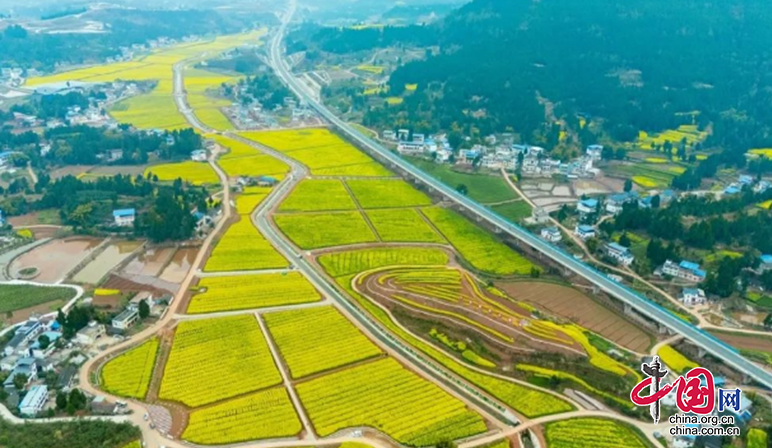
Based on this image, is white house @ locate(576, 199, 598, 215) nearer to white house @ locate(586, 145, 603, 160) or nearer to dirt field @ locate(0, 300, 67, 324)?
white house @ locate(586, 145, 603, 160)

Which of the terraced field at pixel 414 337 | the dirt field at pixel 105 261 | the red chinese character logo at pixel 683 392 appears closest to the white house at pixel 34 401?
the dirt field at pixel 105 261

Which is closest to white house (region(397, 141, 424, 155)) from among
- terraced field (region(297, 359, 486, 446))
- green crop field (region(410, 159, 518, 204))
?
green crop field (region(410, 159, 518, 204))

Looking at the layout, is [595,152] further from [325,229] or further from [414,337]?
[414,337]

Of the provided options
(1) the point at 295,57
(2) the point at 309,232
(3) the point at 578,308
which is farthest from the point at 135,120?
(3) the point at 578,308

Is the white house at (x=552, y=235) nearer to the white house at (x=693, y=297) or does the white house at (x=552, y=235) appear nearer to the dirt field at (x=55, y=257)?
the white house at (x=693, y=297)

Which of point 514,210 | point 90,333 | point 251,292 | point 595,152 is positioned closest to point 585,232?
point 514,210

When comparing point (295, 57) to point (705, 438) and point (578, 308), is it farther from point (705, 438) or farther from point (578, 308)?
point (705, 438)
